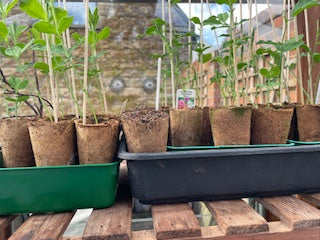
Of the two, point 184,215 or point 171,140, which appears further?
point 171,140

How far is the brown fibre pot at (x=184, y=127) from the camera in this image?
70 centimetres

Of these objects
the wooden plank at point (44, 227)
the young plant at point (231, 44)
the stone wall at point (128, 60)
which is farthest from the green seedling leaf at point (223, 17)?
the stone wall at point (128, 60)

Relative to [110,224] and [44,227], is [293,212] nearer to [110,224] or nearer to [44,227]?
[110,224]

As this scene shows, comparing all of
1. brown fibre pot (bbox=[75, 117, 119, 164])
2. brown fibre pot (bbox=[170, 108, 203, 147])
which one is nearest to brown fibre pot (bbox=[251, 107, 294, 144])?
brown fibre pot (bbox=[170, 108, 203, 147])

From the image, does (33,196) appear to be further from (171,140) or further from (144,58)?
(144,58)

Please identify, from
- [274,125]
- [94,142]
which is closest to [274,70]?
[274,125]

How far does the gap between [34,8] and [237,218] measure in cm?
56

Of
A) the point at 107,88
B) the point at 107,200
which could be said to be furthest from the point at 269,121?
the point at 107,88

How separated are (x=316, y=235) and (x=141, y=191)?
1.11ft

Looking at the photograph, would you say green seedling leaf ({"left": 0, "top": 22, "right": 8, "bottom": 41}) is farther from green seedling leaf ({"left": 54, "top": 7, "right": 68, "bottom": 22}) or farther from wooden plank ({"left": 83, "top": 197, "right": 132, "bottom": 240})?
wooden plank ({"left": 83, "top": 197, "right": 132, "bottom": 240})

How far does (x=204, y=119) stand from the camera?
78 centimetres

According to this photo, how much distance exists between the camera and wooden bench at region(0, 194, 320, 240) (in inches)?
18.3

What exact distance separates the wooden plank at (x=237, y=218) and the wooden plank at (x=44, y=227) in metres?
0.29

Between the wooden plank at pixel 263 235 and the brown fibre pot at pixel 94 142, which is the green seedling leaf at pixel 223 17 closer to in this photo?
the brown fibre pot at pixel 94 142
